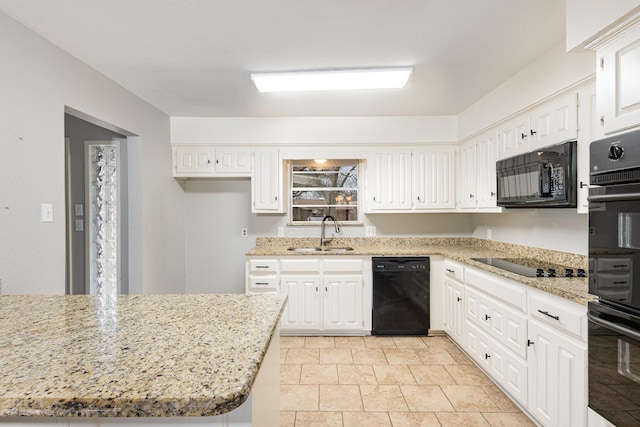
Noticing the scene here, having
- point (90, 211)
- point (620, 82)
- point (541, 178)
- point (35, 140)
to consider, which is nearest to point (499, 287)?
point (541, 178)

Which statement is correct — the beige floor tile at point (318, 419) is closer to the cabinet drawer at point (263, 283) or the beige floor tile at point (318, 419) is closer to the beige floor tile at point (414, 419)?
the beige floor tile at point (414, 419)

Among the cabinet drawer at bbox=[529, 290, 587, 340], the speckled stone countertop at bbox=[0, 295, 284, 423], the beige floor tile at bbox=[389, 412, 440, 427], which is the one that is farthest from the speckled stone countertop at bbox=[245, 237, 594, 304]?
the speckled stone countertop at bbox=[0, 295, 284, 423]

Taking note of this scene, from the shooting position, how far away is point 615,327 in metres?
1.33

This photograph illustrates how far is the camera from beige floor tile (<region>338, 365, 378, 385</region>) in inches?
100

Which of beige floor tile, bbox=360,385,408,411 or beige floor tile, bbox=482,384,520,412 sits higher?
beige floor tile, bbox=360,385,408,411

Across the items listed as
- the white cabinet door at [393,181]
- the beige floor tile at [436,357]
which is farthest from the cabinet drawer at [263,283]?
the beige floor tile at [436,357]

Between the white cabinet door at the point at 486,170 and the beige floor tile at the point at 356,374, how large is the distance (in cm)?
179

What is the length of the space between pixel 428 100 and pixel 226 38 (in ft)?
Answer: 6.44

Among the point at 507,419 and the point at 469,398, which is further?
the point at 469,398

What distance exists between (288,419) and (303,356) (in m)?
0.91

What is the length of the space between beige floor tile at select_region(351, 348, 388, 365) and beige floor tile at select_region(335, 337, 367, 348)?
12 centimetres

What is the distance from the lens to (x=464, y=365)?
2.81 m

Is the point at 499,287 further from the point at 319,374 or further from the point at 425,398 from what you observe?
the point at 319,374

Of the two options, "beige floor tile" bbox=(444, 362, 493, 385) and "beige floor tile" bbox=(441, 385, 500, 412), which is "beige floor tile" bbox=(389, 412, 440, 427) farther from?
"beige floor tile" bbox=(444, 362, 493, 385)
